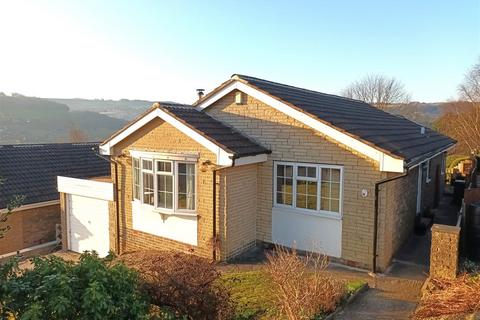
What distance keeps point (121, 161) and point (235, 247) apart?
207 inches

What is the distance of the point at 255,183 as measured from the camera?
11938 mm

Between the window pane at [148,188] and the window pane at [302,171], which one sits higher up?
the window pane at [302,171]

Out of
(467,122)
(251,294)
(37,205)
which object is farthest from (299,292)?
(467,122)

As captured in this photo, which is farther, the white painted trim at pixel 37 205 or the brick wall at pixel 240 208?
the white painted trim at pixel 37 205

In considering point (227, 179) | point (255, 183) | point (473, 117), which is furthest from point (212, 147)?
point (473, 117)

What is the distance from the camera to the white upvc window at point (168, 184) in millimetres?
11500

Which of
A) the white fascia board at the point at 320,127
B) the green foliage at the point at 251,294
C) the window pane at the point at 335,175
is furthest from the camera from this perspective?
the window pane at the point at 335,175

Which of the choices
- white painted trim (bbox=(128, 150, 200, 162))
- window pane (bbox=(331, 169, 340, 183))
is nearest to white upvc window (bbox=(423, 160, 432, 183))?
window pane (bbox=(331, 169, 340, 183))

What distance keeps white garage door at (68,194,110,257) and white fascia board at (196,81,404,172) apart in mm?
6437

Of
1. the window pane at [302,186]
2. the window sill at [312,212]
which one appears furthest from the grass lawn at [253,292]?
the window pane at [302,186]

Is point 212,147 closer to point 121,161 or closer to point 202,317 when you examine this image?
point 121,161

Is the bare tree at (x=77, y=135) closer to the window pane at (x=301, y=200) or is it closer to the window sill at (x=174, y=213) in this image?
the window sill at (x=174, y=213)

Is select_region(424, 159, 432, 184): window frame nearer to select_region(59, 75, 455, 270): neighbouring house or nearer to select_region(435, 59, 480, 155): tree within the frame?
select_region(59, 75, 455, 270): neighbouring house

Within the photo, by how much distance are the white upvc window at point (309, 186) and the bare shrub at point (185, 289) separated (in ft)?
16.4
